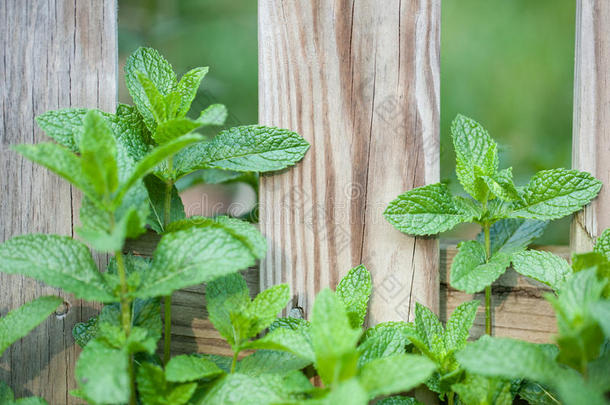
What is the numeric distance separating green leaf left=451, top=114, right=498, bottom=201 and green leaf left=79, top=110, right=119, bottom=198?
2.31 feet

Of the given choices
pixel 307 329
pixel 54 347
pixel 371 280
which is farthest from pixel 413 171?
pixel 54 347

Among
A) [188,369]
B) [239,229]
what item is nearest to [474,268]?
[239,229]

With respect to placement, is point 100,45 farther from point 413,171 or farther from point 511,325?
point 511,325

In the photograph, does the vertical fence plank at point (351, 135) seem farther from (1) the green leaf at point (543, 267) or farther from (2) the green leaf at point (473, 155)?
(1) the green leaf at point (543, 267)

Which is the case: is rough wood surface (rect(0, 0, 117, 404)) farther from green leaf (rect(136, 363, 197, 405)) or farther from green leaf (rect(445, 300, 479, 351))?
green leaf (rect(445, 300, 479, 351))

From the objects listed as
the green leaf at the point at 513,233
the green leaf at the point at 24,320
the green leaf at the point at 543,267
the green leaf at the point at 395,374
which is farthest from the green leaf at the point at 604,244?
the green leaf at the point at 24,320

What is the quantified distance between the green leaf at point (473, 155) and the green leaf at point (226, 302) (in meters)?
0.53

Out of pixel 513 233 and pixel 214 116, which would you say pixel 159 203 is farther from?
pixel 513 233

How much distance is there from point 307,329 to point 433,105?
55 cm

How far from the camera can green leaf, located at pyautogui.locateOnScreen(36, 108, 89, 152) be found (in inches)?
39.1

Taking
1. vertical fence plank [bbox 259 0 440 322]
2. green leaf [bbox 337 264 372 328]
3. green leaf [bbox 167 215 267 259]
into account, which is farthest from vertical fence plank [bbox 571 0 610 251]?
green leaf [bbox 167 215 267 259]

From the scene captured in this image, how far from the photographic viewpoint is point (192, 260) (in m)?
0.83

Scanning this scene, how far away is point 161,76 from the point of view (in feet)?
3.44

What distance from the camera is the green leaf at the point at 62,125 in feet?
3.26
